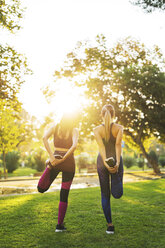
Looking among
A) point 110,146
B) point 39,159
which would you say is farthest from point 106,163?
point 39,159

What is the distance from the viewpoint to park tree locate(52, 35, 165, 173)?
859 inches

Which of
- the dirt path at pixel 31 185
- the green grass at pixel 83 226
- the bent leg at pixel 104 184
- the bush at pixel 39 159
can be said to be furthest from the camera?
the bush at pixel 39 159

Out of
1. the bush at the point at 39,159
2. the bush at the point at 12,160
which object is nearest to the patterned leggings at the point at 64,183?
the bush at the point at 39,159

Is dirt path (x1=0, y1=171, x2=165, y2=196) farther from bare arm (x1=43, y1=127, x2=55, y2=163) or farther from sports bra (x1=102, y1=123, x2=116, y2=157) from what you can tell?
sports bra (x1=102, y1=123, x2=116, y2=157)

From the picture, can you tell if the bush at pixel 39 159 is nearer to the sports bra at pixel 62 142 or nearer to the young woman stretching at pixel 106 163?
the sports bra at pixel 62 142

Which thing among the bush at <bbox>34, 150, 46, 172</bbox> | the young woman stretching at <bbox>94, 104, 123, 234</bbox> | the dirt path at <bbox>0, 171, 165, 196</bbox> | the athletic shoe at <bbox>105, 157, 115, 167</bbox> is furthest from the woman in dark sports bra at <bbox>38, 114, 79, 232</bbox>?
the bush at <bbox>34, 150, 46, 172</bbox>

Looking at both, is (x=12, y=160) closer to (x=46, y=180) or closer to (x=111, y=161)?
(x=46, y=180)

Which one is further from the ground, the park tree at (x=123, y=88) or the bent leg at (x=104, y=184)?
the park tree at (x=123, y=88)

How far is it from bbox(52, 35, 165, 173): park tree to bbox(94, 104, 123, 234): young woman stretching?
55.3 feet

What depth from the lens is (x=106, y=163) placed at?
4473 millimetres

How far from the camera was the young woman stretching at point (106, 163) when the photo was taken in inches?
177

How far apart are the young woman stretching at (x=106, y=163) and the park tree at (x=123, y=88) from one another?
664 inches

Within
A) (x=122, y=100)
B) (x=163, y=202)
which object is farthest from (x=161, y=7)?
(x=122, y=100)

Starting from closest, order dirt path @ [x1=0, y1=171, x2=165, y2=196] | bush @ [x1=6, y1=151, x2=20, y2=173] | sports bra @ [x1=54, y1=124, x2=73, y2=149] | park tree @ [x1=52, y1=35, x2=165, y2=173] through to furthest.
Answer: sports bra @ [x1=54, y1=124, x2=73, y2=149] < dirt path @ [x1=0, y1=171, x2=165, y2=196] < park tree @ [x1=52, y1=35, x2=165, y2=173] < bush @ [x1=6, y1=151, x2=20, y2=173]
